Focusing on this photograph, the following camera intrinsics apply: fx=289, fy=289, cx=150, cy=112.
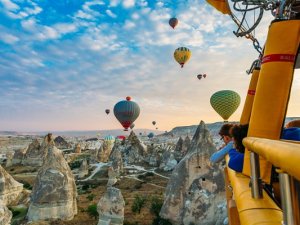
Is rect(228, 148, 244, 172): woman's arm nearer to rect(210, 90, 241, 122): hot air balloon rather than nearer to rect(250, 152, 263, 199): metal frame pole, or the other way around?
rect(250, 152, 263, 199): metal frame pole

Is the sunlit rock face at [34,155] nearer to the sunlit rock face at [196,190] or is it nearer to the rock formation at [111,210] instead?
the rock formation at [111,210]

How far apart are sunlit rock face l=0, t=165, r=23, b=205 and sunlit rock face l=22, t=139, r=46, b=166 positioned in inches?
987

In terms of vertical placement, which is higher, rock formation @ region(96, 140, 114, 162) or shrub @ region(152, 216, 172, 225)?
rock formation @ region(96, 140, 114, 162)

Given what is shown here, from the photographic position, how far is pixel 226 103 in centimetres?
2856

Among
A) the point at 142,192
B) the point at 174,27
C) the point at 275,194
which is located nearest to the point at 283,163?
the point at 275,194

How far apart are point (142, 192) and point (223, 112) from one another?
444 inches

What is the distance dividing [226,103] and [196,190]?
14479 mm

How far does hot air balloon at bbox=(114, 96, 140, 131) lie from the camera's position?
4453 cm

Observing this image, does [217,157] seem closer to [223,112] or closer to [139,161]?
[223,112]

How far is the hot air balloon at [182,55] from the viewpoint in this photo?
1344 inches

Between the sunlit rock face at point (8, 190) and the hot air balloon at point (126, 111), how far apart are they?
22644 mm

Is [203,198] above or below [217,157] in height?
below

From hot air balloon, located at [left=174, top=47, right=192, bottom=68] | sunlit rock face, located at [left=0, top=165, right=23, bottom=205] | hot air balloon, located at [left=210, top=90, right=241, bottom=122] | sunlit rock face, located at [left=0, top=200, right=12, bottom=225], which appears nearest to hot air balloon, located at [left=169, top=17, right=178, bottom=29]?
hot air balloon, located at [left=174, top=47, right=192, bottom=68]

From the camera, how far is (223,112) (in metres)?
29.0
